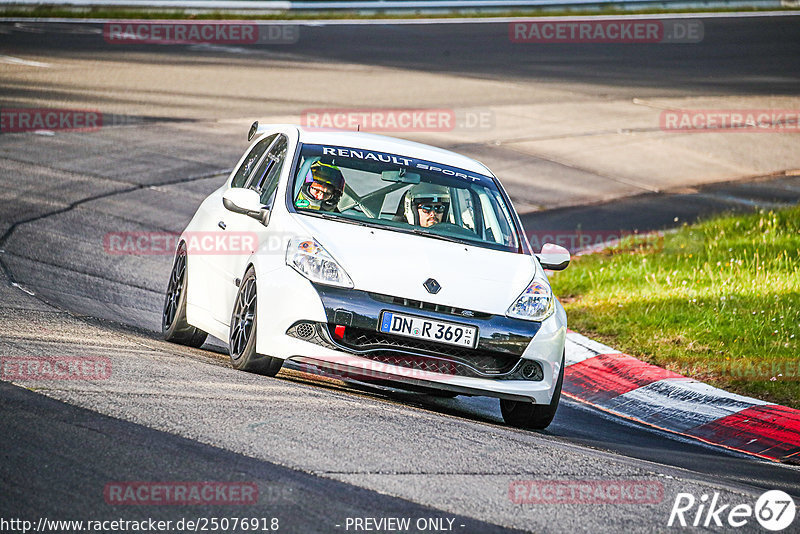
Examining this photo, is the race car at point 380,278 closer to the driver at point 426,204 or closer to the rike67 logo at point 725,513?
the driver at point 426,204

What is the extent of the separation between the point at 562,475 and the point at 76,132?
13.6 meters

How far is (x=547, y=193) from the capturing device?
58.1 feet

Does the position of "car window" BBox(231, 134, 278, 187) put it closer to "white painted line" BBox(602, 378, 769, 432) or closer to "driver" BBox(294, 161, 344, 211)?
"driver" BBox(294, 161, 344, 211)

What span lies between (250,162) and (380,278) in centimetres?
251

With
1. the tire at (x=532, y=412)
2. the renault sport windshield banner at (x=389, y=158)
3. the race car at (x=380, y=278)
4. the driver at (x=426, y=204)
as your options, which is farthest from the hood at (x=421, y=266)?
the renault sport windshield banner at (x=389, y=158)

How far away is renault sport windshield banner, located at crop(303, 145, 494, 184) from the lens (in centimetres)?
841

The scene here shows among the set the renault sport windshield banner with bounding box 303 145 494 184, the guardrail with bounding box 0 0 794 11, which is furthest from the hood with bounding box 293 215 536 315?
the guardrail with bounding box 0 0 794 11

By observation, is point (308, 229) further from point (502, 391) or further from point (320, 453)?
point (320, 453)

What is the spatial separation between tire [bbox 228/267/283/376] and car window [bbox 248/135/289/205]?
0.75 m

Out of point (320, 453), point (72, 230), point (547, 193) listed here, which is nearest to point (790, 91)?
point (547, 193)

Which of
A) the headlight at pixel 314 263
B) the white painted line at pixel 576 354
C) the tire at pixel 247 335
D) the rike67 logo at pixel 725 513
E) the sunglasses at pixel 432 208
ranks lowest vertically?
the white painted line at pixel 576 354

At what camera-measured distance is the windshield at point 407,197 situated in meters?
8.07

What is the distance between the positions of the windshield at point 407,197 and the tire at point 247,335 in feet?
2.23

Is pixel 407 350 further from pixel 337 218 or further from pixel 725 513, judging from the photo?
pixel 725 513
